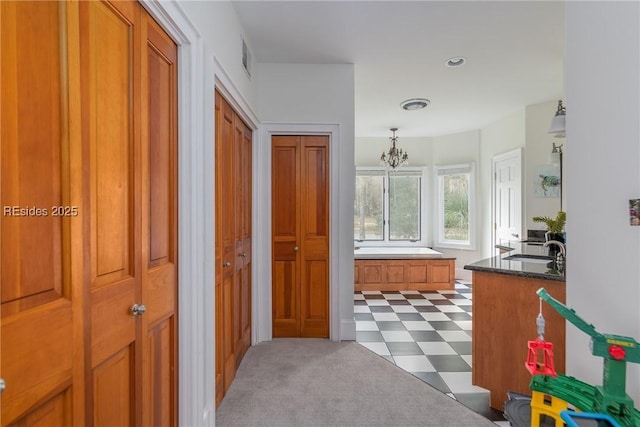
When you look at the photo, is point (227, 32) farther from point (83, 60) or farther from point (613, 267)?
point (613, 267)

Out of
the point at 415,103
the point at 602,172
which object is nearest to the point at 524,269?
the point at 602,172

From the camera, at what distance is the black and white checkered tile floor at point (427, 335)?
2383 millimetres

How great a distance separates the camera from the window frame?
5793mm

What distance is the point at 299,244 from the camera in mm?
3213

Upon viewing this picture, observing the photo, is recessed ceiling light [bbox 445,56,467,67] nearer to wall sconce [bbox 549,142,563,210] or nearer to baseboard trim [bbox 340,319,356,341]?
wall sconce [bbox 549,142,563,210]

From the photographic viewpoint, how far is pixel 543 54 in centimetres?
294

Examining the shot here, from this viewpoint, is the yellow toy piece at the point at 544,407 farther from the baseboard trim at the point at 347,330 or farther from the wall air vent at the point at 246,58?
the wall air vent at the point at 246,58

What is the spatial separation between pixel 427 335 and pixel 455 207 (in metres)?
3.41

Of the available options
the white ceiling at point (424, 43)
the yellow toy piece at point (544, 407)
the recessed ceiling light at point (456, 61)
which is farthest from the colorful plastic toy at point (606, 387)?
the recessed ceiling light at point (456, 61)

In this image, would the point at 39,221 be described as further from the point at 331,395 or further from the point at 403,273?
the point at 403,273

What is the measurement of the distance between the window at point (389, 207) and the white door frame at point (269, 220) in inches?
133

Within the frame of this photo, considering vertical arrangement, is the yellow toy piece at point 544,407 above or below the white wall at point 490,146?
below

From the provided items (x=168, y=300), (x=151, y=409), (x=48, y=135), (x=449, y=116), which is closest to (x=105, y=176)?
(x=48, y=135)

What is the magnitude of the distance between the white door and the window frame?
1.55 ft
